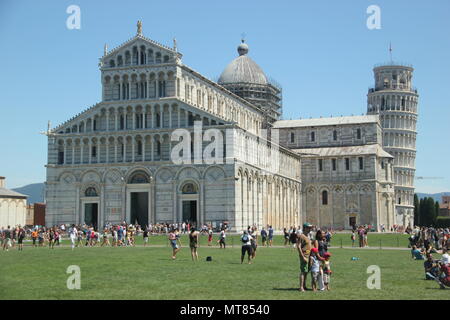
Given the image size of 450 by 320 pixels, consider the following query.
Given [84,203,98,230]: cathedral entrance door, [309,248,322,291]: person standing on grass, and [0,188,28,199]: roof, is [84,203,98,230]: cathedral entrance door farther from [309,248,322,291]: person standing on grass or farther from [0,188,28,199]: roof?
[309,248,322,291]: person standing on grass

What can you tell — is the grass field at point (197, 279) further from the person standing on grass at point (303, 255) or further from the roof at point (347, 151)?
the roof at point (347, 151)

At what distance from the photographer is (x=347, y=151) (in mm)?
88125

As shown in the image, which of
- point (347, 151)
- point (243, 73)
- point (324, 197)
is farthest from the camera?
point (243, 73)

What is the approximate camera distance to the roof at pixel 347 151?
8656 cm

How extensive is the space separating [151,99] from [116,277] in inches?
1645

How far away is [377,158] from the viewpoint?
85812 mm

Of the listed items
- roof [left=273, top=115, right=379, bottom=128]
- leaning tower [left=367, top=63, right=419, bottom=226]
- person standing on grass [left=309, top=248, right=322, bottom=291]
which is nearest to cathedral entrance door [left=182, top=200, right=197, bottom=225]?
roof [left=273, top=115, right=379, bottom=128]

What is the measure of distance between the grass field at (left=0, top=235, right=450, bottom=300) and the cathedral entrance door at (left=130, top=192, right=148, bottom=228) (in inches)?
1271

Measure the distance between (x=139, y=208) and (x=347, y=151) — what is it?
36.9 metres

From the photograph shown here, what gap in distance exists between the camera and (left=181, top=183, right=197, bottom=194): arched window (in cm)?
5993

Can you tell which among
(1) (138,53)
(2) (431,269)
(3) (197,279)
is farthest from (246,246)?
(1) (138,53)

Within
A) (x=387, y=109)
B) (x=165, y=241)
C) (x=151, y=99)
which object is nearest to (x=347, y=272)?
(x=165, y=241)

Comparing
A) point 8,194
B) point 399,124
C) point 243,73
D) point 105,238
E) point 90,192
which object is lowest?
point 105,238

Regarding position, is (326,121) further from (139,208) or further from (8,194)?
(8,194)
